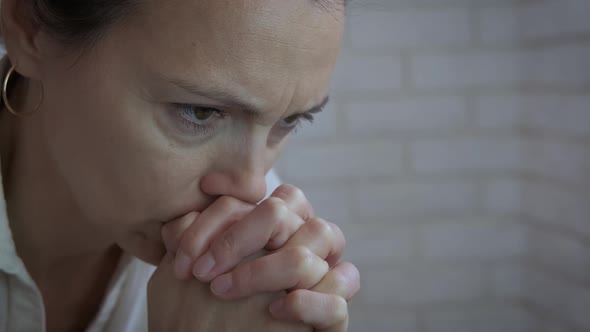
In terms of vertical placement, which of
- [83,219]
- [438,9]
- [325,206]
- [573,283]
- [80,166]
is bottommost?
[573,283]

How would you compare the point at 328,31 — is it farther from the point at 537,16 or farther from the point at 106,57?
the point at 537,16

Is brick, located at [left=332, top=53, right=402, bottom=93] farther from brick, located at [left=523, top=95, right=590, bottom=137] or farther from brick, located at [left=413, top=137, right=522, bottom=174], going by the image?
brick, located at [left=523, top=95, right=590, bottom=137]

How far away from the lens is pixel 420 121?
196cm

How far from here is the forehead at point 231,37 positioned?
2.59 ft

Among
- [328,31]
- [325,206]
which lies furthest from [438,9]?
[328,31]

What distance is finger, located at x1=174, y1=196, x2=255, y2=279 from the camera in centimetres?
88

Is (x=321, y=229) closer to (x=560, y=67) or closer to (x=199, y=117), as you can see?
(x=199, y=117)

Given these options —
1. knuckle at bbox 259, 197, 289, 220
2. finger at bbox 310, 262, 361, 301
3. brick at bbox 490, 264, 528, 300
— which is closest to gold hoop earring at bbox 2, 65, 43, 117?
knuckle at bbox 259, 197, 289, 220

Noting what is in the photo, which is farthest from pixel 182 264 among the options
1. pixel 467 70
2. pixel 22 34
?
pixel 467 70

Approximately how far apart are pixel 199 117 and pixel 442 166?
1261mm

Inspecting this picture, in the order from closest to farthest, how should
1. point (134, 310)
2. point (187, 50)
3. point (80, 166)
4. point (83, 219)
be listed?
point (187, 50) → point (80, 166) → point (83, 219) → point (134, 310)

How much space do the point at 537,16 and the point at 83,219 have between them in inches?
51.2

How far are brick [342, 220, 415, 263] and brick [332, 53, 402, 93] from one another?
0.40 m

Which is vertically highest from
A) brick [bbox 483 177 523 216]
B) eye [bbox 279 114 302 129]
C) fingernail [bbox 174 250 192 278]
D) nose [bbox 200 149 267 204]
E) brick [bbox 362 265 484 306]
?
eye [bbox 279 114 302 129]
